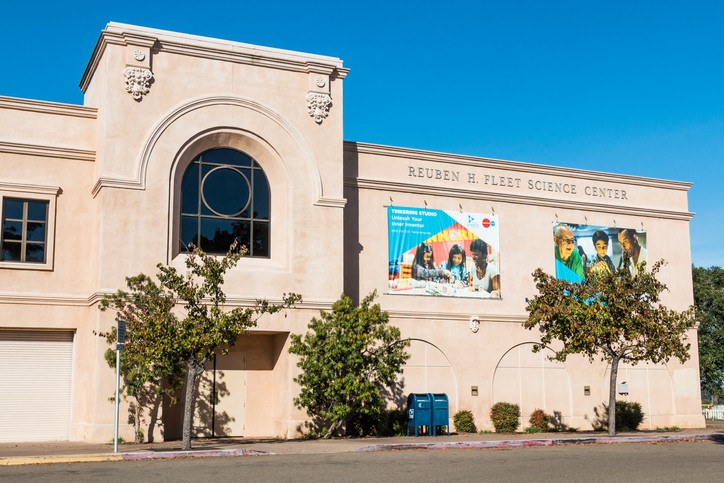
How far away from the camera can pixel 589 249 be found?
33.5 metres

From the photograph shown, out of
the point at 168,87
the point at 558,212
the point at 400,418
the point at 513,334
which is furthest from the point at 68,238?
the point at 558,212

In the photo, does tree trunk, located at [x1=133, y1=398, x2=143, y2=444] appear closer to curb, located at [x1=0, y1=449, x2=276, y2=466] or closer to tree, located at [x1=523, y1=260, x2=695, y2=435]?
curb, located at [x1=0, y1=449, x2=276, y2=466]

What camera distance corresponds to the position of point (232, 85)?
27.3 m

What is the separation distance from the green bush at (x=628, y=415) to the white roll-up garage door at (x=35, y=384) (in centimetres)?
1949

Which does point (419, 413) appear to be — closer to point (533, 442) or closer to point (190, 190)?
point (533, 442)

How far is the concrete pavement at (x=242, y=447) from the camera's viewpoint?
1886cm

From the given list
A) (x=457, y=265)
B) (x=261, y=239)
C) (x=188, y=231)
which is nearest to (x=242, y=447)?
(x=188, y=231)

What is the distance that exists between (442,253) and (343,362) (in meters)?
7.19

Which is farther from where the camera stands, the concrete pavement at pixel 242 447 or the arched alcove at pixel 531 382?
the arched alcove at pixel 531 382

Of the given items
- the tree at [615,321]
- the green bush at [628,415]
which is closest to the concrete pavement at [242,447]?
the tree at [615,321]

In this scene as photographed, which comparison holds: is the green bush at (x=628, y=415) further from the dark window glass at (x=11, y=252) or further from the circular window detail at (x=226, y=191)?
the dark window glass at (x=11, y=252)

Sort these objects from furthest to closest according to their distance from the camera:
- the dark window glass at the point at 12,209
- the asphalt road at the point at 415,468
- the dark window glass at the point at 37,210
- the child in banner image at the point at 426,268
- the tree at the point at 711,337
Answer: the tree at the point at 711,337
the child in banner image at the point at 426,268
the dark window glass at the point at 37,210
the dark window glass at the point at 12,209
the asphalt road at the point at 415,468

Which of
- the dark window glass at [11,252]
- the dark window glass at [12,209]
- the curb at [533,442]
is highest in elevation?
the dark window glass at [12,209]

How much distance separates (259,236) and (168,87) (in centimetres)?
534
